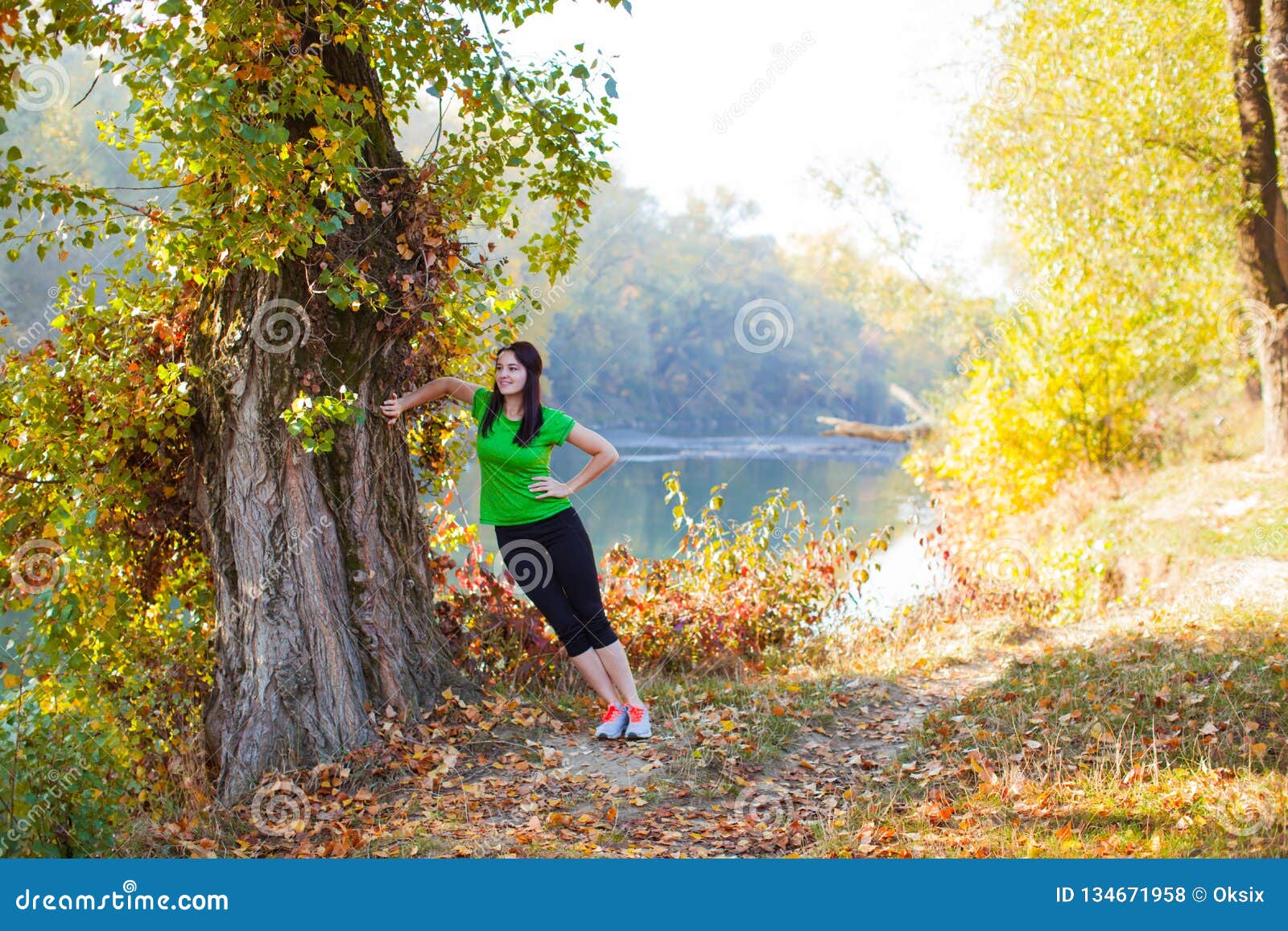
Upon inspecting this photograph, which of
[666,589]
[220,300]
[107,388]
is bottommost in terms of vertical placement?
[666,589]

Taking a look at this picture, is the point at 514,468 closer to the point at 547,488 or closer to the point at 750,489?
the point at 547,488

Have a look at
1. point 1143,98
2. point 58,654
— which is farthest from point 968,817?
point 1143,98

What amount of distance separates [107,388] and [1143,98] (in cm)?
1023

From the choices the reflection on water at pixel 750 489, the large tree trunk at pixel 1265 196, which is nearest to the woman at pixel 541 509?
the reflection on water at pixel 750 489

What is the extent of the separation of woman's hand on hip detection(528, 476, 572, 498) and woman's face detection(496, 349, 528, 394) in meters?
0.42

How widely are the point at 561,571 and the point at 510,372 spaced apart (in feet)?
3.05

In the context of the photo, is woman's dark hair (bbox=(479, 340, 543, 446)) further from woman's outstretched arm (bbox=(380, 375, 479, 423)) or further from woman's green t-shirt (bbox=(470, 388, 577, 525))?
woman's outstretched arm (bbox=(380, 375, 479, 423))

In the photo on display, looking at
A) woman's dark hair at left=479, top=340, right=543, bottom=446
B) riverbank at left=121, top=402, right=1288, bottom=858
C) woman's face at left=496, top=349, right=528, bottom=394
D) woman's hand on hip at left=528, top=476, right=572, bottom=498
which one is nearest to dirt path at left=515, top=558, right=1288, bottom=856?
riverbank at left=121, top=402, right=1288, bottom=858

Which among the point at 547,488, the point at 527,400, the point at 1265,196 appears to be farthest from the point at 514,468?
the point at 1265,196

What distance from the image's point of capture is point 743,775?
4516mm

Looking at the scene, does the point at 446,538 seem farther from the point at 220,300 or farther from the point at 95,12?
the point at 95,12

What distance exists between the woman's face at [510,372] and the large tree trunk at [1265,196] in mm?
8326

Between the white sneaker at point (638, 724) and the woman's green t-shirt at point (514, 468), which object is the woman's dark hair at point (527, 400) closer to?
the woman's green t-shirt at point (514, 468)

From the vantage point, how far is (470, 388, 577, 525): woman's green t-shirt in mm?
4660
